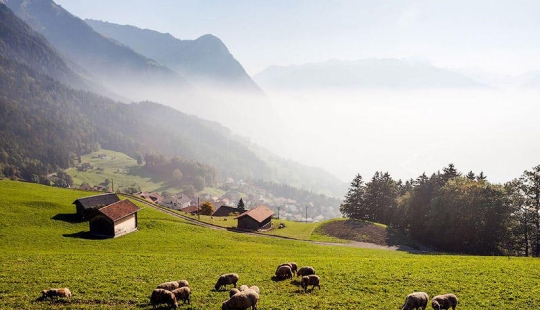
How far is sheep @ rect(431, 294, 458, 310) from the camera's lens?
69.9 ft

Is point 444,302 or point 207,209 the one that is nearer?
point 444,302

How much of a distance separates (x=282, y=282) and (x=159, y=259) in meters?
18.0

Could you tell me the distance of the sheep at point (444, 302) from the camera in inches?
839

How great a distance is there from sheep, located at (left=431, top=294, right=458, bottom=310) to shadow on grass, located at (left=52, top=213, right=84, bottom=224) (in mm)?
65616

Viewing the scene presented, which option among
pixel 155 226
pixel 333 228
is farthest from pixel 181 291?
pixel 333 228

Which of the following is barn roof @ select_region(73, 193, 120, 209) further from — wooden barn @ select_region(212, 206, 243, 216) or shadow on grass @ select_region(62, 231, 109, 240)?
wooden barn @ select_region(212, 206, 243, 216)

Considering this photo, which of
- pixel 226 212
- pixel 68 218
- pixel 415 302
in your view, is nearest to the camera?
pixel 415 302

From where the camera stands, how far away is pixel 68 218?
63.2 meters

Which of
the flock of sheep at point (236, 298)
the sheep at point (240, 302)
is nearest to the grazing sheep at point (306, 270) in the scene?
the flock of sheep at point (236, 298)

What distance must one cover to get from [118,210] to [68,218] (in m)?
12.6

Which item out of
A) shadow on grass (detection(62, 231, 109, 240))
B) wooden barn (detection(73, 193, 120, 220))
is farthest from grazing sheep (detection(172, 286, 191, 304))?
wooden barn (detection(73, 193, 120, 220))

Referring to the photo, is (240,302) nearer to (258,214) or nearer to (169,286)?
(169,286)

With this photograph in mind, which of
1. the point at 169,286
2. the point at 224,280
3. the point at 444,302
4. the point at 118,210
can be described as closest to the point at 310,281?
the point at 224,280

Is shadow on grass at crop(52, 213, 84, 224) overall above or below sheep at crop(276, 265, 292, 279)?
below
